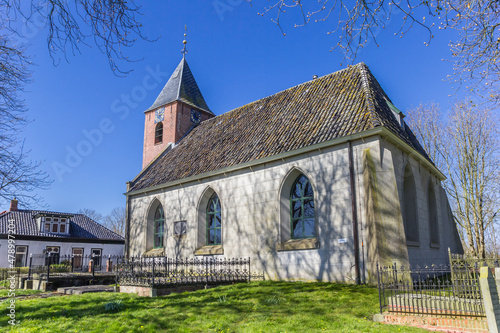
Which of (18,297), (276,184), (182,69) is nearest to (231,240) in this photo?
(276,184)

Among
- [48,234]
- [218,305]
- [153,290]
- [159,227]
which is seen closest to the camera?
[218,305]

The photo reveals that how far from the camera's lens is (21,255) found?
33656 millimetres

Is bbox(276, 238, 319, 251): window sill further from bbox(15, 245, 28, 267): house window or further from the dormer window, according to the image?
the dormer window

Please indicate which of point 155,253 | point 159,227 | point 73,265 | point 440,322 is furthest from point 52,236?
point 440,322

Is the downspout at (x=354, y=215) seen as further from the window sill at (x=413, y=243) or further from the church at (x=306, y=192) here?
the window sill at (x=413, y=243)

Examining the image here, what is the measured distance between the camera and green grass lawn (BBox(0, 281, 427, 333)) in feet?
27.6

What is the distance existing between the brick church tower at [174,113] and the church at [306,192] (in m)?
3.79

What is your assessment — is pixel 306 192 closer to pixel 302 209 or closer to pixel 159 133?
pixel 302 209

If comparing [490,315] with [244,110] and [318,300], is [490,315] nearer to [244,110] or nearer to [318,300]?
[318,300]

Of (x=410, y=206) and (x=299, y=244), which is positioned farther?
(x=410, y=206)

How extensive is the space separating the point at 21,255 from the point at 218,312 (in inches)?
1231

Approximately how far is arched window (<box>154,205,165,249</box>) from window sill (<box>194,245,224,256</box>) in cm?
397

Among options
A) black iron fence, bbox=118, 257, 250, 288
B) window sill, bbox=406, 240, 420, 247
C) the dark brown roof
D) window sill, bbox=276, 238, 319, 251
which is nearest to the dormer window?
the dark brown roof

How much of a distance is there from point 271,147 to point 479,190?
60.8 ft
